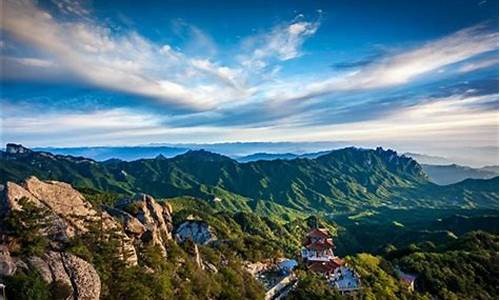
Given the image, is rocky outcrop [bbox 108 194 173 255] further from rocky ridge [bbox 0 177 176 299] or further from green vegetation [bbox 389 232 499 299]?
green vegetation [bbox 389 232 499 299]

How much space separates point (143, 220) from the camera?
30.4 ft

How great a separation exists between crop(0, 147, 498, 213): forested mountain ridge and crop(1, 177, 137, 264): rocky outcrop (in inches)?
2541

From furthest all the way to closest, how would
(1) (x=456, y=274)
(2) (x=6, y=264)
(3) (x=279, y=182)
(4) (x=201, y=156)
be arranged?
(4) (x=201, y=156) → (3) (x=279, y=182) → (1) (x=456, y=274) → (2) (x=6, y=264)

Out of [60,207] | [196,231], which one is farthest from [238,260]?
[196,231]

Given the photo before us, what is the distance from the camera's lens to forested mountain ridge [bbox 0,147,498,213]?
77875 millimetres

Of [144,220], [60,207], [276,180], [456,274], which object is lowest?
[276,180]

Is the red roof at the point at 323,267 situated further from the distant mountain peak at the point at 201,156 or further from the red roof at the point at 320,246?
the distant mountain peak at the point at 201,156

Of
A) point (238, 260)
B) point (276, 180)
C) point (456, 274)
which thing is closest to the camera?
point (238, 260)

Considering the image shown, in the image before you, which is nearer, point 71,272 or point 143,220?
point 71,272

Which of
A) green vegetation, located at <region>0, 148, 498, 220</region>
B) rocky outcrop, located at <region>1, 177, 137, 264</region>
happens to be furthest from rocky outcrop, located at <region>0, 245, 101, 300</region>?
green vegetation, located at <region>0, 148, 498, 220</region>

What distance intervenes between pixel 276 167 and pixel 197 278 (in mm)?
97034

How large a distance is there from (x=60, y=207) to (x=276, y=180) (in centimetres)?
9324

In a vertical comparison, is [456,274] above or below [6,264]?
below

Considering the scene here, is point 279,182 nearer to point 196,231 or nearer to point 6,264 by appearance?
point 196,231
